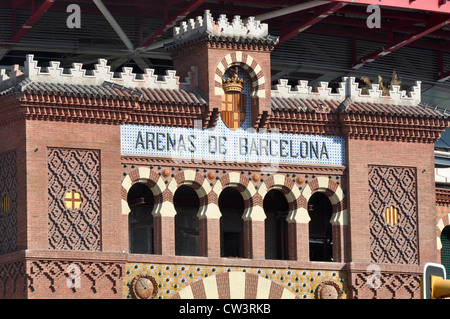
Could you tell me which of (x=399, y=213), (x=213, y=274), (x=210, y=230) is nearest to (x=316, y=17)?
(x=399, y=213)

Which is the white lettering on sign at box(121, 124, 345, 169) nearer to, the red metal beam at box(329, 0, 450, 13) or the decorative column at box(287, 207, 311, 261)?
the decorative column at box(287, 207, 311, 261)

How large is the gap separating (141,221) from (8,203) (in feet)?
18.7

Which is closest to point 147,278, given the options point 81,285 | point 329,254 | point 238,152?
point 81,285

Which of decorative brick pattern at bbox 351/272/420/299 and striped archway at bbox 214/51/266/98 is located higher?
striped archway at bbox 214/51/266/98

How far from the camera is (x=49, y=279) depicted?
46.2 metres

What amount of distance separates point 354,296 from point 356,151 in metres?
5.29

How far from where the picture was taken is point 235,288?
49.1 metres

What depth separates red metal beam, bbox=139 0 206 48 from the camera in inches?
2293

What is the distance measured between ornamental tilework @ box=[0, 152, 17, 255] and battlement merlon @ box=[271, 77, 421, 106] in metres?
10.1

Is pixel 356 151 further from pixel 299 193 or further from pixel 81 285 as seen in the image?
pixel 81 285

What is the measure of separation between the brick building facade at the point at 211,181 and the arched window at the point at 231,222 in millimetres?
49

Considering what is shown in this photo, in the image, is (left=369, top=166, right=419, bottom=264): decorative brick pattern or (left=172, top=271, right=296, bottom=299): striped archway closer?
(left=172, top=271, right=296, bottom=299): striped archway

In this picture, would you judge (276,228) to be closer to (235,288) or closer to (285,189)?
(285,189)

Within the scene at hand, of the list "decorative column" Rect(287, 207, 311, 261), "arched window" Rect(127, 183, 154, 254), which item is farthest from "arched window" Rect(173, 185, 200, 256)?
"decorative column" Rect(287, 207, 311, 261)
